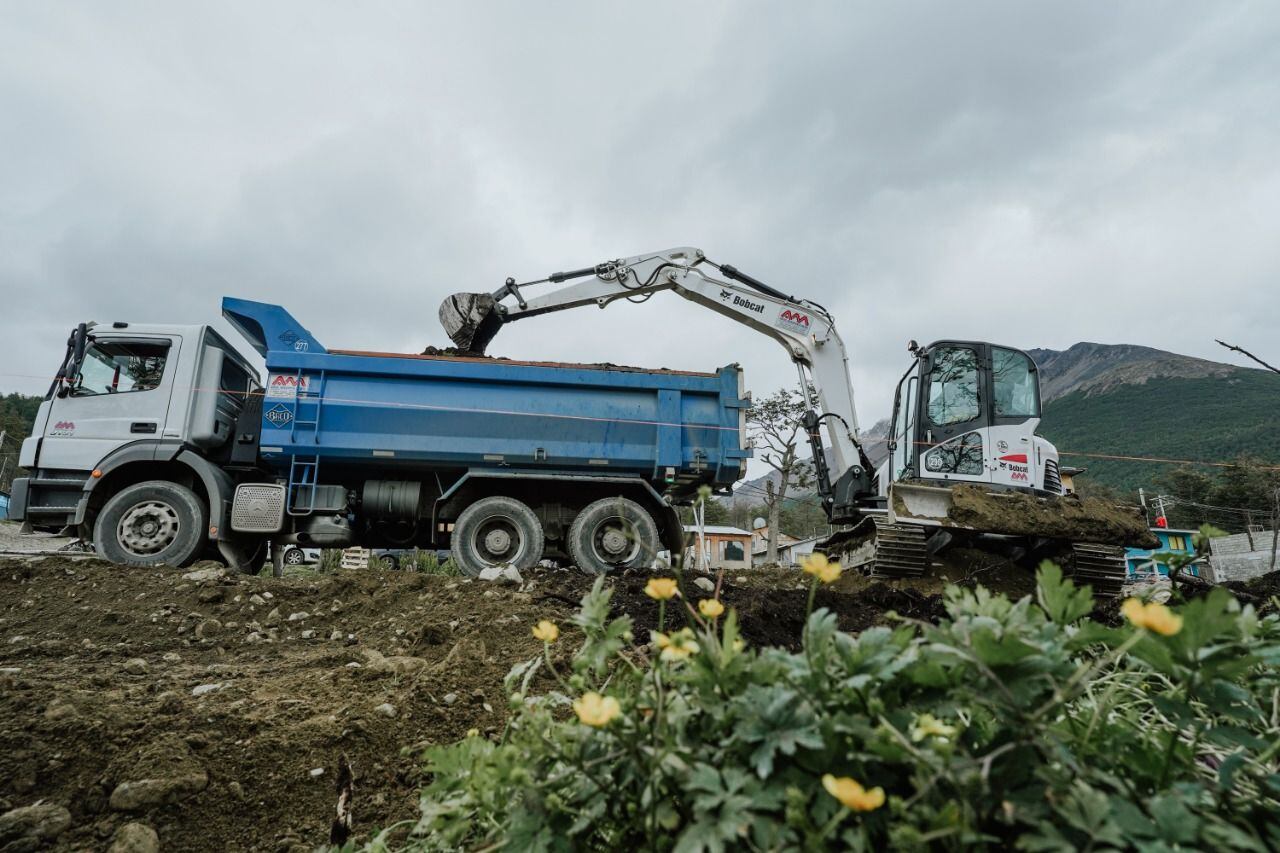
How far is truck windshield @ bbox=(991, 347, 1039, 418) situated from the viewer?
7.57m

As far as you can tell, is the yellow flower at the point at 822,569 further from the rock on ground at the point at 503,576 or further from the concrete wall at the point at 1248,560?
the concrete wall at the point at 1248,560

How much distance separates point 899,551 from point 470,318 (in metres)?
5.70

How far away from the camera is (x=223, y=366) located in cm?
740

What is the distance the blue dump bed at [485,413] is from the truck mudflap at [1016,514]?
182cm

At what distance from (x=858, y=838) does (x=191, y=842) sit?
1.85 metres

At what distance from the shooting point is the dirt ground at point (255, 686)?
176cm

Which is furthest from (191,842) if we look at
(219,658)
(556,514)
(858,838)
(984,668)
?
(556,514)

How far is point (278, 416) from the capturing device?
22.6 ft

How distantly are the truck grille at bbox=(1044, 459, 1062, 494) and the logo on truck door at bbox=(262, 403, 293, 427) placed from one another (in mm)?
8386

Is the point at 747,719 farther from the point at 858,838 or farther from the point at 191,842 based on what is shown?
the point at 191,842

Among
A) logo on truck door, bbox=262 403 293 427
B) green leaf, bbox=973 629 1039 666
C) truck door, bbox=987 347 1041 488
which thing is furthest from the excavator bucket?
green leaf, bbox=973 629 1039 666

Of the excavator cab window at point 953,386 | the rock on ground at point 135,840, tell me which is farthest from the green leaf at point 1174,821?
the excavator cab window at point 953,386

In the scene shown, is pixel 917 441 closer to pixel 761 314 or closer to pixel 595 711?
pixel 761 314

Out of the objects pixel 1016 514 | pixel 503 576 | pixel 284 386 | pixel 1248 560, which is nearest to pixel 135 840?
pixel 503 576
